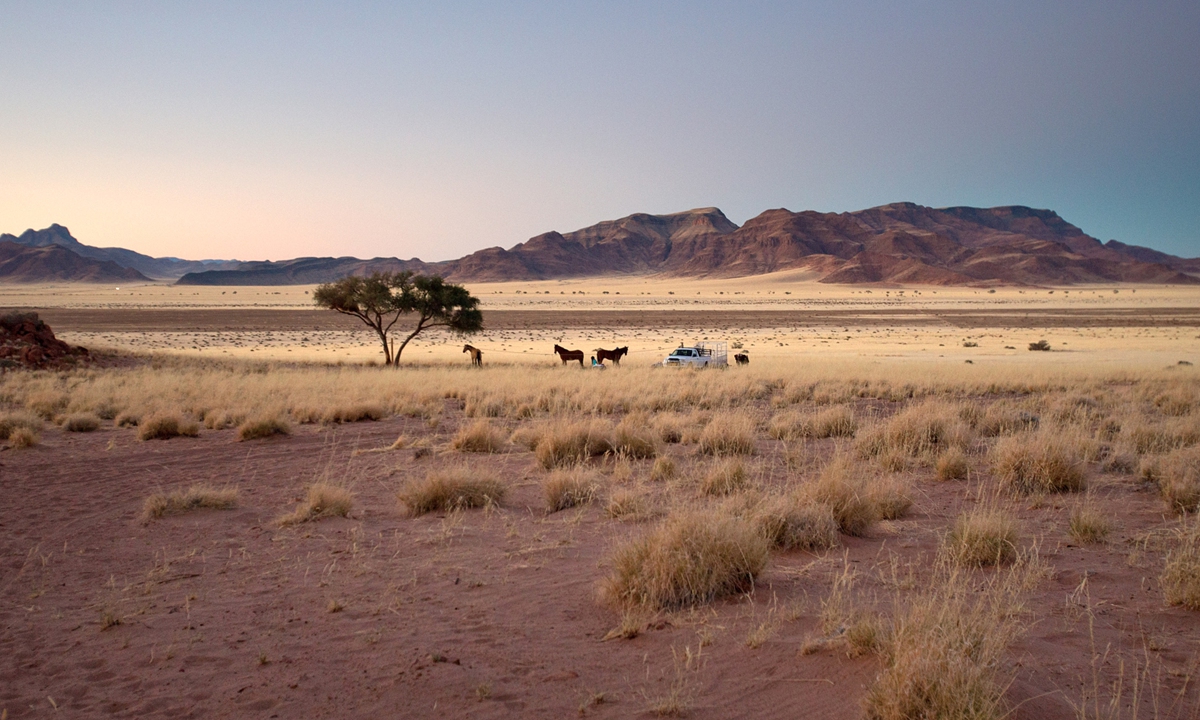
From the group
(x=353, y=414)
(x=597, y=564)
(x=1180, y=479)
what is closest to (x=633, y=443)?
(x=597, y=564)

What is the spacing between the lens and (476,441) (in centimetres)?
1323

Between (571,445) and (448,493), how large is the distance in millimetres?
3292

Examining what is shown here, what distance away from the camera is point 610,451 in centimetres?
1258

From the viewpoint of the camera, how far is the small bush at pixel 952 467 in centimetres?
1057

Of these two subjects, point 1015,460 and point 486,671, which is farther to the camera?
point 1015,460

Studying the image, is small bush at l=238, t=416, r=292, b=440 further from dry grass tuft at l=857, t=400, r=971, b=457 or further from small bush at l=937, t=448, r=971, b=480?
small bush at l=937, t=448, r=971, b=480

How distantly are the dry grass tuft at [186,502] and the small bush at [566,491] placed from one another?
4.06 m

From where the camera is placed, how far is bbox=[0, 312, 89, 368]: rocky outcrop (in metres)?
26.0

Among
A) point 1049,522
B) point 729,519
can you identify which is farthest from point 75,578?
point 1049,522

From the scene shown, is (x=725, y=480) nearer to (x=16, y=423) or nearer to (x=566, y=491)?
(x=566, y=491)

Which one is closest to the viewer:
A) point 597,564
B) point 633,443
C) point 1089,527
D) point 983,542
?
point 983,542

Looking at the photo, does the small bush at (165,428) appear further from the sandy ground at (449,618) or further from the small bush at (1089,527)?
the small bush at (1089,527)

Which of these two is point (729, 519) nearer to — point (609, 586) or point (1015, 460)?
point (609, 586)

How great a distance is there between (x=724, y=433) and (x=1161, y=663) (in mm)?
8205
